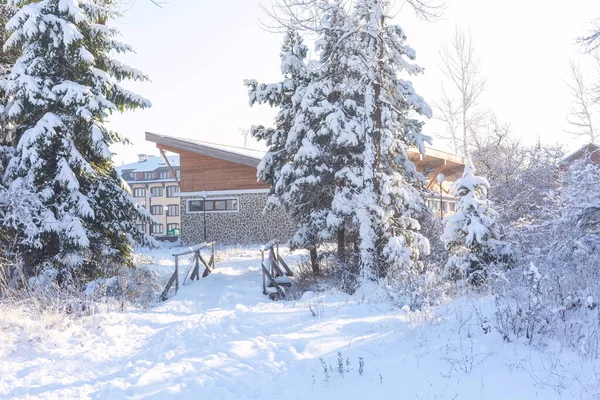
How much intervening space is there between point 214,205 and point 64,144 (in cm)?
1602

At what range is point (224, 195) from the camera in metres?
25.3

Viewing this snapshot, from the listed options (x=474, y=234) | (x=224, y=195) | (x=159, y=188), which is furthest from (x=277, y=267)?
(x=159, y=188)

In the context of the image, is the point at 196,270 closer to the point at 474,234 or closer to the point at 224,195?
the point at 474,234

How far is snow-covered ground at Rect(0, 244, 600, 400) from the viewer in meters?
4.07

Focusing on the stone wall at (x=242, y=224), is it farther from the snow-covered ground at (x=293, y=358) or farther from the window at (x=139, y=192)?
the window at (x=139, y=192)

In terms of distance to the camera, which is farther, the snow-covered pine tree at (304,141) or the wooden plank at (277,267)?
the wooden plank at (277,267)

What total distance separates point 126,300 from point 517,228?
334 inches

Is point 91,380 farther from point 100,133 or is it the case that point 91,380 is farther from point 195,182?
point 195,182

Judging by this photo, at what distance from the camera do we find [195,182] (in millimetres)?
25875

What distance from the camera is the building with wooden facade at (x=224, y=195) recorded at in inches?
941

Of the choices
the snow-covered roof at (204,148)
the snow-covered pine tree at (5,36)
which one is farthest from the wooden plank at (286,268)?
the snow-covered roof at (204,148)

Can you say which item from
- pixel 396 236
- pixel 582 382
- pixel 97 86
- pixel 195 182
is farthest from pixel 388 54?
pixel 195 182

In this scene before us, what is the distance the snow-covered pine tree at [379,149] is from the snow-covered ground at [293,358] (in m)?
2.78

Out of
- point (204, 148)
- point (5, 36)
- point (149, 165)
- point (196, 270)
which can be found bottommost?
point (196, 270)
